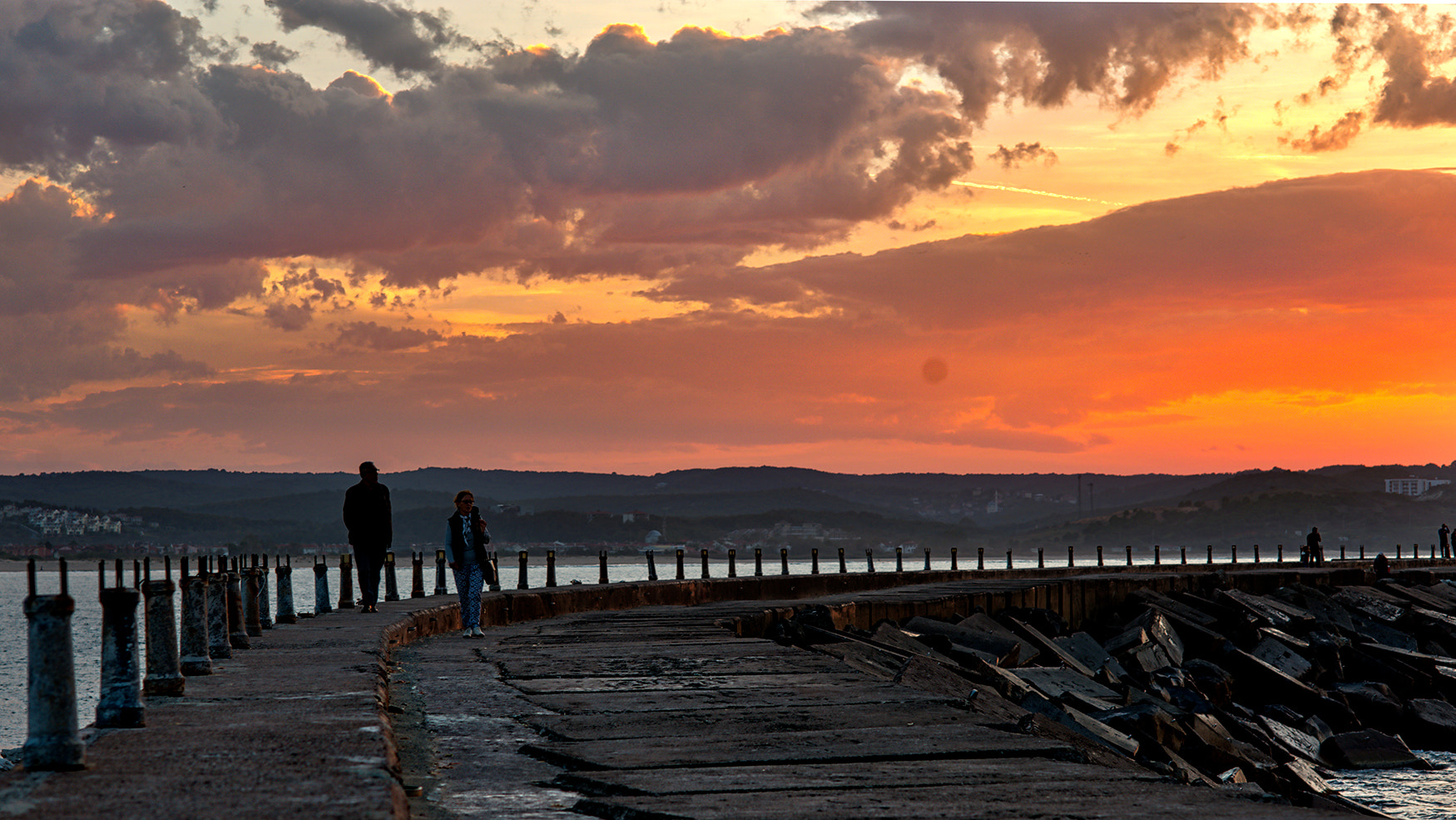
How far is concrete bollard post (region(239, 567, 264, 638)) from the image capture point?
11312 millimetres

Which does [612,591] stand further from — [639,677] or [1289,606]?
[1289,606]

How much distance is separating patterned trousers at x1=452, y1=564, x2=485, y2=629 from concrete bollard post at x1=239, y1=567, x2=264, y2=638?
1.96 meters

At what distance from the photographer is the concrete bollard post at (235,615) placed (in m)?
9.55

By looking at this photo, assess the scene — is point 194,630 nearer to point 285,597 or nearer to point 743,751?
point 743,751

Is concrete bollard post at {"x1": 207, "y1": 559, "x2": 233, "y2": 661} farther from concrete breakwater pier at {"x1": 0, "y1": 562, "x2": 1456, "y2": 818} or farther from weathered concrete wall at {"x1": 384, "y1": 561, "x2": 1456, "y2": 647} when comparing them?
weathered concrete wall at {"x1": 384, "y1": 561, "x2": 1456, "y2": 647}

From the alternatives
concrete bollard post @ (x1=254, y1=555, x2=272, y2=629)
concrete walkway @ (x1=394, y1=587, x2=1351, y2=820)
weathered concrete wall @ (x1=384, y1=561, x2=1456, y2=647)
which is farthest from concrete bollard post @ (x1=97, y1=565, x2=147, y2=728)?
concrete bollard post @ (x1=254, y1=555, x2=272, y2=629)

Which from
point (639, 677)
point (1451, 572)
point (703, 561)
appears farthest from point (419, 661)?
point (1451, 572)

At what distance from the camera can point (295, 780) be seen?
4441 mm

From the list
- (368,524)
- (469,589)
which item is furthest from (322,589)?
(469,589)

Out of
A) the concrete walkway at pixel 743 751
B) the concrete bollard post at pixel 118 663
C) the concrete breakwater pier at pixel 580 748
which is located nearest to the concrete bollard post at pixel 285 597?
the concrete breakwater pier at pixel 580 748

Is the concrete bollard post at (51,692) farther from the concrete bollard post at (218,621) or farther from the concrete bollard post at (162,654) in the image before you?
the concrete bollard post at (218,621)

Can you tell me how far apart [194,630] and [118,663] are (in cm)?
207

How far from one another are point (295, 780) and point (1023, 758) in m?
2.88

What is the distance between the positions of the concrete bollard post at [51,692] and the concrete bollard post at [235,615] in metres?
4.83
